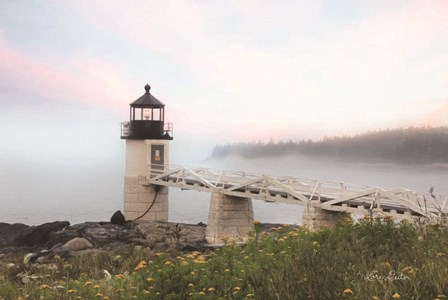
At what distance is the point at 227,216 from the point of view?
26969 millimetres

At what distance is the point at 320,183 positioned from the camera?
22125mm

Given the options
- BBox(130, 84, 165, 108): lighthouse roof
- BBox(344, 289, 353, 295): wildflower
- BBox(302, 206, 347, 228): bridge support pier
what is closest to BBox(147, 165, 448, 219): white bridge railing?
BBox(302, 206, 347, 228): bridge support pier

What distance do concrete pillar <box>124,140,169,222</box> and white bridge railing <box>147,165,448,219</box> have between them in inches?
64.8

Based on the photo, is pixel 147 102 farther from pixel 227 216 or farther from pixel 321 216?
pixel 321 216

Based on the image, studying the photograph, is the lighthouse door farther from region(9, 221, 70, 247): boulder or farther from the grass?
the grass

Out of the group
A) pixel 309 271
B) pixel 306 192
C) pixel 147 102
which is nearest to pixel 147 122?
pixel 147 102

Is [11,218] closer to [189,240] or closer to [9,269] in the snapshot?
[189,240]

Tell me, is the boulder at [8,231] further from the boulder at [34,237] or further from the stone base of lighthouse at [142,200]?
the stone base of lighthouse at [142,200]

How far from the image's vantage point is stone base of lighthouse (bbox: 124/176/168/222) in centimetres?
3378

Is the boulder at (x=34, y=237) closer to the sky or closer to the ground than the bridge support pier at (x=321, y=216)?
closer to the ground

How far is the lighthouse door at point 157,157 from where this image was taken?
3441 cm

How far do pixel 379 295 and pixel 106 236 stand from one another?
25.1m

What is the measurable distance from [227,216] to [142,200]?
8.41 m
